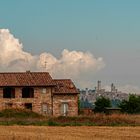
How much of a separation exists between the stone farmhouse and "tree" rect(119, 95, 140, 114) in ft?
25.3

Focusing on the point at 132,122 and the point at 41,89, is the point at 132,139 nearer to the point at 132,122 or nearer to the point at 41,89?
the point at 132,122

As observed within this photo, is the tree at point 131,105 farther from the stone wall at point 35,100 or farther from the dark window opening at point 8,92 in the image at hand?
the dark window opening at point 8,92

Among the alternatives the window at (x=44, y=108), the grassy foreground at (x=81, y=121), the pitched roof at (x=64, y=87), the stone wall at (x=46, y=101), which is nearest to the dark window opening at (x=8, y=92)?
the stone wall at (x=46, y=101)

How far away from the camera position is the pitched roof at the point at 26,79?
2940 inches

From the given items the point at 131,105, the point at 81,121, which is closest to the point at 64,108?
the point at 131,105

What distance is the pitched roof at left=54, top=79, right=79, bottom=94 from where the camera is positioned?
246 ft

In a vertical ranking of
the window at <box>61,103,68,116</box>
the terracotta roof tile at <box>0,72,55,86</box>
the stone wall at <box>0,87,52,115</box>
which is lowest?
the window at <box>61,103,68,116</box>

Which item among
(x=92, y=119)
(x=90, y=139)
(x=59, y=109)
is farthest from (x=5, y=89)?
(x=90, y=139)

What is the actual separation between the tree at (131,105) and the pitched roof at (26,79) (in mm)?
11047

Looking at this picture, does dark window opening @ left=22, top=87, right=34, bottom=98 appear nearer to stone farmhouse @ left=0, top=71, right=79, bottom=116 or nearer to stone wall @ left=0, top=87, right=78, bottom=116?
stone farmhouse @ left=0, top=71, right=79, bottom=116

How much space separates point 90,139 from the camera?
3216 centimetres

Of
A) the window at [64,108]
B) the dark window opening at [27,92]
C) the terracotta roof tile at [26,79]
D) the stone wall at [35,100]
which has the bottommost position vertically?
the window at [64,108]

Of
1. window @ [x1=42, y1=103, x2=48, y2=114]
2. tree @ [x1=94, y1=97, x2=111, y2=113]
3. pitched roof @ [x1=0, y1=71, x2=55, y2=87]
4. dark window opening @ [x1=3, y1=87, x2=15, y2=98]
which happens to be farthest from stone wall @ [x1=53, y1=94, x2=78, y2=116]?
tree @ [x1=94, y1=97, x2=111, y2=113]

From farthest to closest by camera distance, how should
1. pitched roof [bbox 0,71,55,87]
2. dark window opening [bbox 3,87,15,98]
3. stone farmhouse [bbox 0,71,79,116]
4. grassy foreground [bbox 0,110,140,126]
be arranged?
dark window opening [bbox 3,87,15,98] < pitched roof [bbox 0,71,55,87] < stone farmhouse [bbox 0,71,79,116] < grassy foreground [bbox 0,110,140,126]
